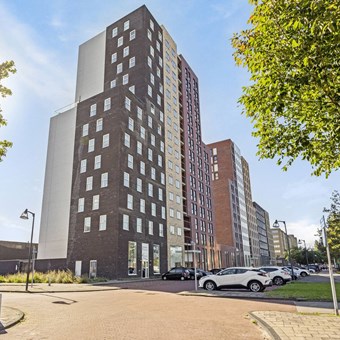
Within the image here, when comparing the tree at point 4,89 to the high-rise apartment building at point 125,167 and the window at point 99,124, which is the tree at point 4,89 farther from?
the window at point 99,124

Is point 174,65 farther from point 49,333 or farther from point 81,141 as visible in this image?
point 49,333

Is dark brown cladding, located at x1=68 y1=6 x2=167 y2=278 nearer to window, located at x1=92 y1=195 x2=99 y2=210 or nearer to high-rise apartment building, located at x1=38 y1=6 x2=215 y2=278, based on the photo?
high-rise apartment building, located at x1=38 y1=6 x2=215 y2=278

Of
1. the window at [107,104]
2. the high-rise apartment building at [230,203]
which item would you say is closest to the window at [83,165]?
the window at [107,104]

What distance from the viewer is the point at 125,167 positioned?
41.4 meters

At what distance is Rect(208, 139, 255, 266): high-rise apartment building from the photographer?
90.4 metres

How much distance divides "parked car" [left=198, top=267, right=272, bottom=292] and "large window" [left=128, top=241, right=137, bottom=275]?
19.9m

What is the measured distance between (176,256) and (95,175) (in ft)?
68.9

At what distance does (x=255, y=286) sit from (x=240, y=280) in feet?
3.19

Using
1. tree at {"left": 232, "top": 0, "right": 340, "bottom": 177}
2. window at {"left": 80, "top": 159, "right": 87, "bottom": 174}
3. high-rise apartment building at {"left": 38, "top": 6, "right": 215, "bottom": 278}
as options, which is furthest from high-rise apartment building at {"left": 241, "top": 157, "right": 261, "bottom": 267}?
tree at {"left": 232, "top": 0, "right": 340, "bottom": 177}

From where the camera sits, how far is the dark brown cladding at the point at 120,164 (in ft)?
125

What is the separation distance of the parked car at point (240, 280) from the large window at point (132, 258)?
19.9 meters

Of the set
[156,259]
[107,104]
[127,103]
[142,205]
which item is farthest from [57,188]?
[156,259]

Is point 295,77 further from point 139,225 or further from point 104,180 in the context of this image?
point 139,225

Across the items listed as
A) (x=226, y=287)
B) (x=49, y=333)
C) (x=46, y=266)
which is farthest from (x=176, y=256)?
(x=49, y=333)
